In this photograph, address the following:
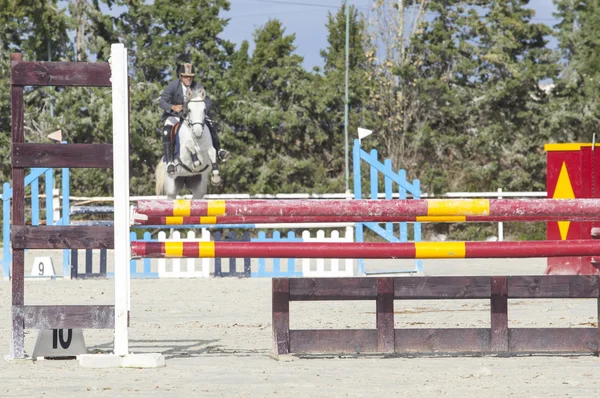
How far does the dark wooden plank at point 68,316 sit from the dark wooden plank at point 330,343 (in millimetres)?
999

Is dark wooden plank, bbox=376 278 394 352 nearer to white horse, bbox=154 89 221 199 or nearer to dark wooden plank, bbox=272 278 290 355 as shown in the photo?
dark wooden plank, bbox=272 278 290 355

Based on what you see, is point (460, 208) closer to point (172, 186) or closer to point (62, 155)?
point (62, 155)

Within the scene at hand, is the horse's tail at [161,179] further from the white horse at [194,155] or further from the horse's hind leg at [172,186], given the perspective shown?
the horse's hind leg at [172,186]

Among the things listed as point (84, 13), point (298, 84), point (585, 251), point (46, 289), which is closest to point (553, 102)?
point (298, 84)

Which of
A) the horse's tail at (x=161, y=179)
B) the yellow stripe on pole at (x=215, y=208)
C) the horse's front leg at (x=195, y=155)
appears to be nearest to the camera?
the yellow stripe on pole at (x=215, y=208)

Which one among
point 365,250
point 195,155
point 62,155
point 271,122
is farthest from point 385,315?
point 271,122

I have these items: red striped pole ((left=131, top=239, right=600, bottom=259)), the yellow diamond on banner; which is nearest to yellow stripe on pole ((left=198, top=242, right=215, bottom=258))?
red striped pole ((left=131, top=239, right=600, bottom=259))

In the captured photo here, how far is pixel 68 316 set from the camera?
18.8ft

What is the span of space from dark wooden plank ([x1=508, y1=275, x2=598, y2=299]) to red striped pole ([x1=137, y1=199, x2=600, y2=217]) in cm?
39

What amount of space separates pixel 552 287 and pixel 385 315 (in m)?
0.93

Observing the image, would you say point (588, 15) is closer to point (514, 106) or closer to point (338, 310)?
point (514, 106)

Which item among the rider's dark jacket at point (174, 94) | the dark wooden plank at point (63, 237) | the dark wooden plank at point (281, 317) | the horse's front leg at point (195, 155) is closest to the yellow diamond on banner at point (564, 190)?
the horse's front leg at point (195, 155)

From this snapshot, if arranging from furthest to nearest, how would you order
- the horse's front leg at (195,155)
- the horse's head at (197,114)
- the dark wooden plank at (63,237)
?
the horse's front leg at (195,155)
the horse's head at (197,114)
the dark wooden plank at (63,237)

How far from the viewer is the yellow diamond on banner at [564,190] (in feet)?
37.6
